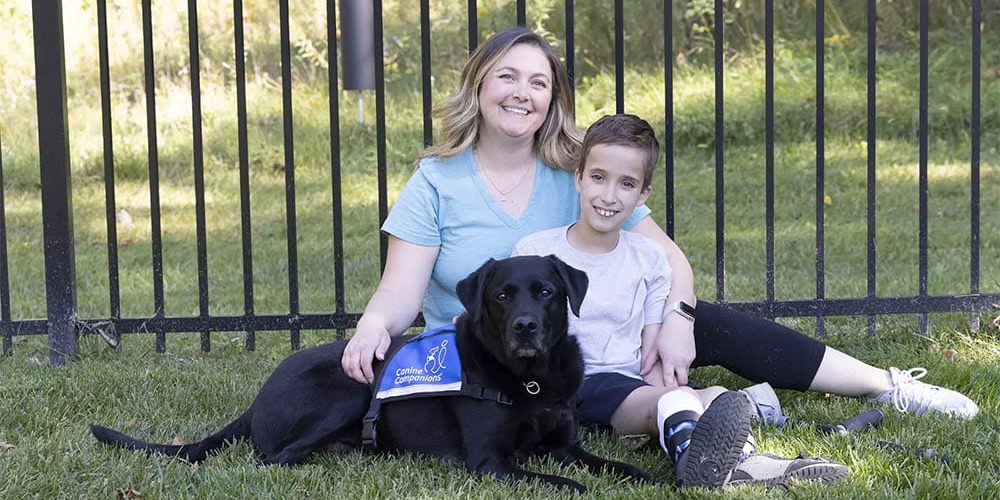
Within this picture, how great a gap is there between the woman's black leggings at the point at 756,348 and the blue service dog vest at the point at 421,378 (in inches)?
32.7

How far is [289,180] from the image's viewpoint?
4387 mm

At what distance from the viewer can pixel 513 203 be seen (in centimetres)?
380

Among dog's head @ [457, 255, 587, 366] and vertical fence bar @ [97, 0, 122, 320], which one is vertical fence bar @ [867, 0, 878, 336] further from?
vertical fence bar @ [97, 0, 122, 320]

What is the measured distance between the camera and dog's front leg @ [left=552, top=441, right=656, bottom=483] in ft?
10.1

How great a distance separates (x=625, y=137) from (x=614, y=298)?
1.55 ft

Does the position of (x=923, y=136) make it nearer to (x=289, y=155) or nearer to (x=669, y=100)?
(x=669, y=100)

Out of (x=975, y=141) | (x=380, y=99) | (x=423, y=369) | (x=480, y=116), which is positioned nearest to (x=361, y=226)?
(x=380, y=99)

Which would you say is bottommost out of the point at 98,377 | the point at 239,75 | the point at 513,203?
the point at 98,377

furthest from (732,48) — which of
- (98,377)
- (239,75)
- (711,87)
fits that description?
(98,377)

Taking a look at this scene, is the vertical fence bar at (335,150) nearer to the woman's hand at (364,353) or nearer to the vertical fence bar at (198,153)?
the vertical fence bar at (198,153)

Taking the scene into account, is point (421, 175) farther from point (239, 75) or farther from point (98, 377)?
point (98, 377)

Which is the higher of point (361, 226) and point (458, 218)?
point (458, 218)

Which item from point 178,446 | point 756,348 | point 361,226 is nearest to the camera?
point 178,446

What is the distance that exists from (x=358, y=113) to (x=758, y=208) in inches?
113
